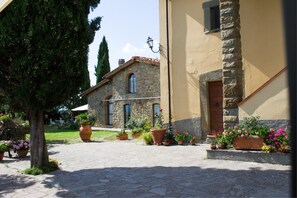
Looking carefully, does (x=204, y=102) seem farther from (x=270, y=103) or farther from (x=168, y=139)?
(x=270, y=103)

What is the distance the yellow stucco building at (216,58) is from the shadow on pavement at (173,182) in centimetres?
222

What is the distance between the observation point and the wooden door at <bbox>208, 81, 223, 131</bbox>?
1083 centimetres

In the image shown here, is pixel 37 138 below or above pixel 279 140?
above

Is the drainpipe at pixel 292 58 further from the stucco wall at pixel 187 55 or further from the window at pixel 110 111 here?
the window at pixel 110 111

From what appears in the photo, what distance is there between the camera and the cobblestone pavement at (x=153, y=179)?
4914 millimetres

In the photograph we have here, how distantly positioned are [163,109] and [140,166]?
497 cm

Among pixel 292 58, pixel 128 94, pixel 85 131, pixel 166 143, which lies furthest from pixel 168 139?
pixel 128 94

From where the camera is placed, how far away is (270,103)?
7.19 meters

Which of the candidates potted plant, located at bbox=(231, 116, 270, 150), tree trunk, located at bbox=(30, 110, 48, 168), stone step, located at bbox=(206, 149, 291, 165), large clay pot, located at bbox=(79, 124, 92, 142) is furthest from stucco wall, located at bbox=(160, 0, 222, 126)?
tree trunk, located at bbox=(30, 110, 48, 168)

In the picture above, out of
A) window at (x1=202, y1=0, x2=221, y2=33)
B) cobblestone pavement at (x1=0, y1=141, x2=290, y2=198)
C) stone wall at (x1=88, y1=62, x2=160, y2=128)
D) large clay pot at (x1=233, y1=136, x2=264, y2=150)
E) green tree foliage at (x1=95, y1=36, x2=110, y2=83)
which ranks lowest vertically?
cobblestone pavement at (x1=0, y1=141, x2=290, y2=198)

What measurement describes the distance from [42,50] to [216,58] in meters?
6.41

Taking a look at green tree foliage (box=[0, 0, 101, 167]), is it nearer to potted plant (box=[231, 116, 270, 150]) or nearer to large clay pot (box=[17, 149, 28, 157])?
large clay pot (box=[17, 149, 28, 157])

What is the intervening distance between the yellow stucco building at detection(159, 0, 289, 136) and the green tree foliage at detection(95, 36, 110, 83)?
21.9 m

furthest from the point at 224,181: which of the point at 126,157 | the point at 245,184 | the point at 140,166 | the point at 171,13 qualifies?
the point at 171,13
